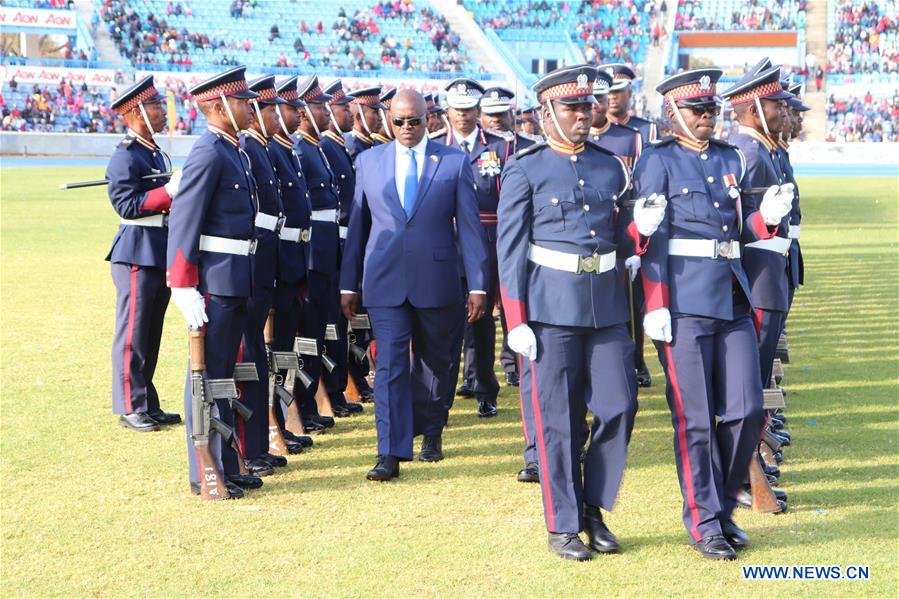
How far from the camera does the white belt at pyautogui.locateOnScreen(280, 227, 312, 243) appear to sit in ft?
24.4

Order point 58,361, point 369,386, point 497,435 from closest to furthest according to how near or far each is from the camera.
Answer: point 497,435 < point 369,386 < point 58,361

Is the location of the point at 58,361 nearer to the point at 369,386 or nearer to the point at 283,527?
the point at 369,386

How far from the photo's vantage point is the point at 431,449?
712cm

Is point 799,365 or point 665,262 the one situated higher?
point 665,262

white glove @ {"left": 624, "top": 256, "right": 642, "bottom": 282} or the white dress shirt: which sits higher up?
the white dress shirt

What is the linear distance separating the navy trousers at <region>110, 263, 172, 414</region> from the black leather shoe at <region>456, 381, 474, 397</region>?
2.42 metres

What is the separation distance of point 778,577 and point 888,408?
12.6ft

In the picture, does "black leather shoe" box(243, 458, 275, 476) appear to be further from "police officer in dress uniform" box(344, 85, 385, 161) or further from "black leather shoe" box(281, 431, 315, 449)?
"police officer in dress uniform" box(344, 85, 385, 161)

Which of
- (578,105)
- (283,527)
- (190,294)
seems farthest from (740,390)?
(190,294)

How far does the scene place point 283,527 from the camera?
5719 millimetres

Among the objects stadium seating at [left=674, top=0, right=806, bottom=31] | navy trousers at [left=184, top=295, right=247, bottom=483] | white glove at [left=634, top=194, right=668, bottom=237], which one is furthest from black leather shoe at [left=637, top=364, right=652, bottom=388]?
stadium seating at [left=674, top=0, right=806, bottom=31]

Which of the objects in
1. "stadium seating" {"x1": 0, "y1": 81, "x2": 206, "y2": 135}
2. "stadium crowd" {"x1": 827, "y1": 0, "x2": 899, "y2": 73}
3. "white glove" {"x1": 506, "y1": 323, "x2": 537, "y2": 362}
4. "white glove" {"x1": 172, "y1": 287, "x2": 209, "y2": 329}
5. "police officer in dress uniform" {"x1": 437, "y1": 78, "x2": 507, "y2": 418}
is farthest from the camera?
"stadium crowd" {"x1": 827, "y1": 0, "x2": 899, "y2": 73}

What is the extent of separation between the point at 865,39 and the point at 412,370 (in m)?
52.6

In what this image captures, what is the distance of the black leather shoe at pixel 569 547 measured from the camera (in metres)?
5.20
